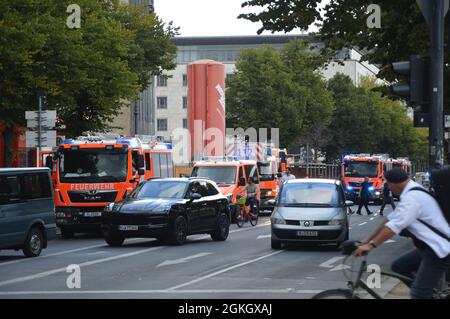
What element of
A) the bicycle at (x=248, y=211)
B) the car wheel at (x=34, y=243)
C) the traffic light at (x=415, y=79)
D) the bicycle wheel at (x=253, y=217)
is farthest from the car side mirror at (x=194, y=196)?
the traffic light at (x=415, y=79)

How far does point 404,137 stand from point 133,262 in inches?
3968

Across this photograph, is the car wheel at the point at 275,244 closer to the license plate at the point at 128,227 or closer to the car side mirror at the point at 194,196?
the car side mirror at the point at 194,196

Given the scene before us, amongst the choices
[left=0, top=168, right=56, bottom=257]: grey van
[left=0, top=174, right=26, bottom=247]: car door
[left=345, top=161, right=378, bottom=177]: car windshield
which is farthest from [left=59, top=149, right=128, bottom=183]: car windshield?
[left=345, top=161, right=378, bottom=177]: car windshield

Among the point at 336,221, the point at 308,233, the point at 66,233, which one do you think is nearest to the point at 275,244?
the point at 308,233

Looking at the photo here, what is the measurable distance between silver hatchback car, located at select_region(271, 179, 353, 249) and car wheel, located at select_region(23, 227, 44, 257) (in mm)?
5183

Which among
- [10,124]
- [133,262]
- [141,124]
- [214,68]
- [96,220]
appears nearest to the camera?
[133,262]

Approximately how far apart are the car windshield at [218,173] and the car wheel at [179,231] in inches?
512

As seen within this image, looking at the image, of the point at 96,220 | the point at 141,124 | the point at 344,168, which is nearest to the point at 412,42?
the point at 96,220

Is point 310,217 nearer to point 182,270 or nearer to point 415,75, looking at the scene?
point 182,270

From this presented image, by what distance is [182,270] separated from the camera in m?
Answer: 17.3

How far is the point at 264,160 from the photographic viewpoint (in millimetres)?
45688

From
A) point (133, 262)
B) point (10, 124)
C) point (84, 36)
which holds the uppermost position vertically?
point (84, 36)
